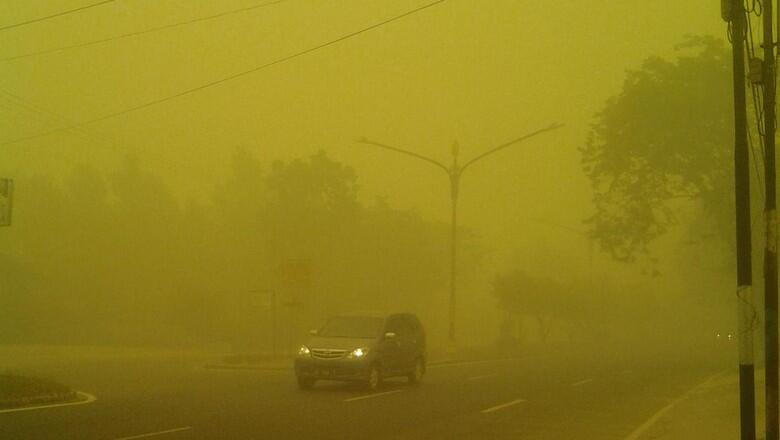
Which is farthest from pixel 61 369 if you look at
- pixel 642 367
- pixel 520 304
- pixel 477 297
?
pixel 477 297

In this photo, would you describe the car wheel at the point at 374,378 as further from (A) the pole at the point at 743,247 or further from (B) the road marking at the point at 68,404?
(A) the pole at the point at 743,247

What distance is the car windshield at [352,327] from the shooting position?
2465 centimetres

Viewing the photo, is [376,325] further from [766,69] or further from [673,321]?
[673,321]

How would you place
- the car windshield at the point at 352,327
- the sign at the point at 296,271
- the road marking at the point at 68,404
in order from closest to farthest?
the road marking at the point at 68,404, the car windshield at the point at 352,327, the sign at the point at 296,271

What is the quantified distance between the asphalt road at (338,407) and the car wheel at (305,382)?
31 cm

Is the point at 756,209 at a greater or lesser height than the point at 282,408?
greater

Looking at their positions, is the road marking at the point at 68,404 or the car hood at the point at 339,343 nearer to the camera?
the road marking at the point at 68,404

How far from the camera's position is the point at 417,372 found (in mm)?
27062

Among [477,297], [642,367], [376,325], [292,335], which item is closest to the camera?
[376,325]

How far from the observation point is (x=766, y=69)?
15141 millimetres

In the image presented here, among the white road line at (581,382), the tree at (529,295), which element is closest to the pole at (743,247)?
the white road line at (581,382)

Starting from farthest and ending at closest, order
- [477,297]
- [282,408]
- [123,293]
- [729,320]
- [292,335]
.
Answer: [477,297] → [729,320] → [123,293] → [292,335] → [282,408]

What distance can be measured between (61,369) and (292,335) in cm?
2410

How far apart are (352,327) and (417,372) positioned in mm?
2978
